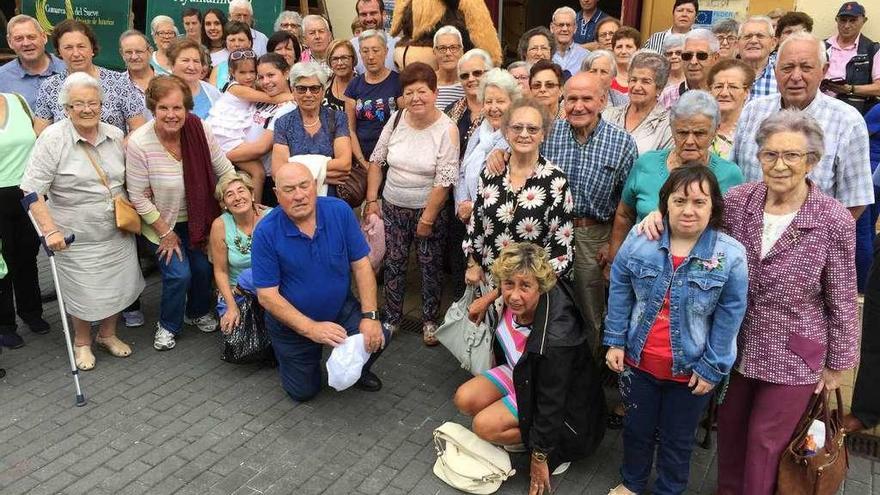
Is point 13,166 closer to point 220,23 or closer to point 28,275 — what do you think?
point 28,275

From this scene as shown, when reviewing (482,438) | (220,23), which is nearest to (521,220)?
(482,438)

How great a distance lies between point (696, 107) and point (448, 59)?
249 cm

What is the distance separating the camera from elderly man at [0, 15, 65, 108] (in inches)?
217

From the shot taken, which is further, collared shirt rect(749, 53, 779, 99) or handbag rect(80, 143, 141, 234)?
collared shirt rect(749, 53, 779, 99)

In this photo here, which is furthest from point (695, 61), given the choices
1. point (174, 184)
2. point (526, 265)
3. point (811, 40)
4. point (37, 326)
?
point (37, 326)

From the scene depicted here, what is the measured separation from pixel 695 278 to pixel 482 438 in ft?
4.83

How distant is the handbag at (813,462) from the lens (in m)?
3.12

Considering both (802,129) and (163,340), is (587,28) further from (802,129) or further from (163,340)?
(163,340)

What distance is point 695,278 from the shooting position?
307 centimetres

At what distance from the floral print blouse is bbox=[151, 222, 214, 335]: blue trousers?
2.48 metres

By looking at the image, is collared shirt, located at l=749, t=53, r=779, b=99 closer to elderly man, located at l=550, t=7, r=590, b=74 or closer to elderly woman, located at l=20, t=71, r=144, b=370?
elderly man, located at l=550, t=7, r=590, b=74

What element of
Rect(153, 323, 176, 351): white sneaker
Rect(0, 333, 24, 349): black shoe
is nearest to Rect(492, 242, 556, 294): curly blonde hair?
Rect(153, 323, 176, 351): white sneaker

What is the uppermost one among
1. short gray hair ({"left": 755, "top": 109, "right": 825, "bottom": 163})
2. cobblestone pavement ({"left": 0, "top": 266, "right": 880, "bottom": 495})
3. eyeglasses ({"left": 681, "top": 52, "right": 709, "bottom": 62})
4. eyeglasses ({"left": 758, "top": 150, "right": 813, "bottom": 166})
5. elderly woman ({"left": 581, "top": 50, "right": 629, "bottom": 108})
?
eyeglasses ({"left": 681, "top": 52, "right": 709, "bottom": 62})

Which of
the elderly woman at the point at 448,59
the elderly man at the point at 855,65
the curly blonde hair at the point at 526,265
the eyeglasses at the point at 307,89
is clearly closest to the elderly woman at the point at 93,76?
the eyeglasses at the point at 307,89
